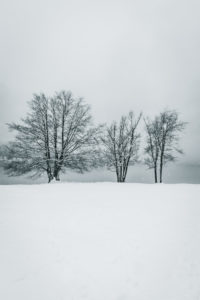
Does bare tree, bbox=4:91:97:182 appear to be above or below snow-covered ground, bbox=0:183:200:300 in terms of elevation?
above

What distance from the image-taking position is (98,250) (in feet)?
20.6

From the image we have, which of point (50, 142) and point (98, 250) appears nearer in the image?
point (98, 250)

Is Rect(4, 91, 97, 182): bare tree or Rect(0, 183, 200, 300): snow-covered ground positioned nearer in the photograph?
Rect(0, 183, 200, 300): snow-covered ground

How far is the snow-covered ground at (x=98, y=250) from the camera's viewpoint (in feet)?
15.7

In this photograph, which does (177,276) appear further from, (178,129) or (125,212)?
(178,129)

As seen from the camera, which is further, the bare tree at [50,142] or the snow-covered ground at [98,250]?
the bare tree at [50,142]

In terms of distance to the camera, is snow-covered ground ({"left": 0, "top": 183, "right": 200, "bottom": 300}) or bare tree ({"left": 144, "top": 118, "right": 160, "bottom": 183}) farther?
bare tree ({"left": 144, "top": 118, "right": 160, "bottom": 183})

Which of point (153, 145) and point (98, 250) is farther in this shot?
point (153, 145)

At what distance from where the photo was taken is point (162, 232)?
7.38m

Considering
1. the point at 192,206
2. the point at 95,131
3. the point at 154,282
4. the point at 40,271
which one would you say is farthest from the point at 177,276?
the point at 95,131

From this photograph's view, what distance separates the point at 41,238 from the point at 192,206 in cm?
741

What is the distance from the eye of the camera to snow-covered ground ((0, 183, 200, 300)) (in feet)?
15.7

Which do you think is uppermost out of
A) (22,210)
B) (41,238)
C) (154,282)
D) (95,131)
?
(95,131)

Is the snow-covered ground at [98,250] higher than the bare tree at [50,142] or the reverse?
the reverse
